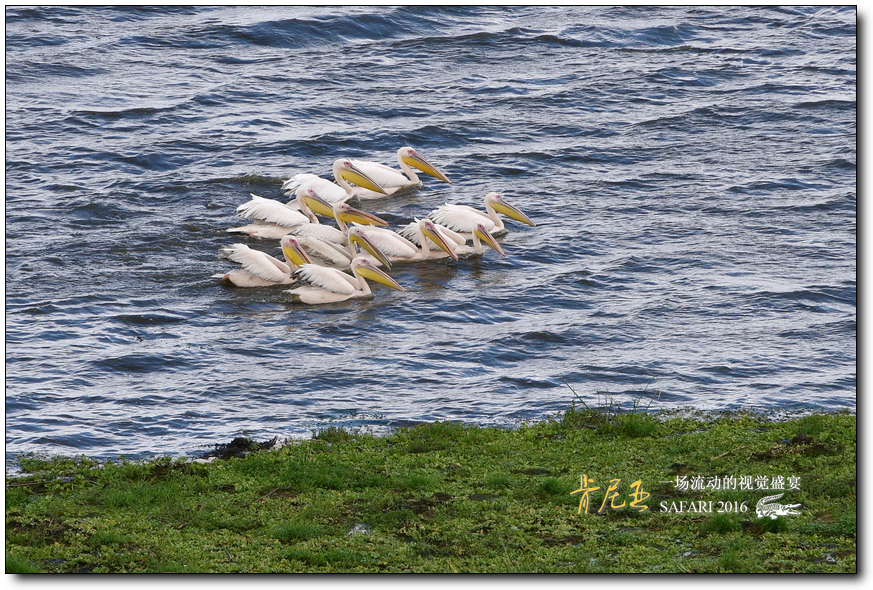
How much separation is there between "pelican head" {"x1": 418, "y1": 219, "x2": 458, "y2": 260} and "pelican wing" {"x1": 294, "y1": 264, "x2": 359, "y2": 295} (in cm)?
156

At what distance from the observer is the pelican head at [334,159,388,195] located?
49.9 ft

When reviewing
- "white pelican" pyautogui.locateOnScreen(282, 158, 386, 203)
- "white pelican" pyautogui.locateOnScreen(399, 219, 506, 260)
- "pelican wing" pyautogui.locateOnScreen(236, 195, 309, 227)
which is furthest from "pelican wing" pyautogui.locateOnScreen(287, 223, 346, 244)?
"white pelican" pyautogui.locateOnScreen(282, 158, 386, 203)

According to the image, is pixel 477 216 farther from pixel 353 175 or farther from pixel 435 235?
pixel 353 175

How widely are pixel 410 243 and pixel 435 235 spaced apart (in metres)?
0.44

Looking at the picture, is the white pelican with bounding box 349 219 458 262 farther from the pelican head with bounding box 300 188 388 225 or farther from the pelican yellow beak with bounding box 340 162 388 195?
the pelican yellow beak with bounding box 340 162 388 195

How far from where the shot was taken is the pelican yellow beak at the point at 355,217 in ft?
45.9

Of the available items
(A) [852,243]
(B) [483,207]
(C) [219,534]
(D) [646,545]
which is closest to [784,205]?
(A) [852,243]

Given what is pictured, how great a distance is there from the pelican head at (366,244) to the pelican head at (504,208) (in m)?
1.84

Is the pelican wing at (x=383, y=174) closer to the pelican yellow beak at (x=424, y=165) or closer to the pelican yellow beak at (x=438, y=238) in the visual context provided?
the pelican yellow beak at (x=424, y=165)

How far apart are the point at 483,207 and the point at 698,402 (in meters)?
6.35

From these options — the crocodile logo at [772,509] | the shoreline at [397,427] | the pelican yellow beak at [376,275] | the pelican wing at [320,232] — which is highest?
the crocodile logo at [772,509]

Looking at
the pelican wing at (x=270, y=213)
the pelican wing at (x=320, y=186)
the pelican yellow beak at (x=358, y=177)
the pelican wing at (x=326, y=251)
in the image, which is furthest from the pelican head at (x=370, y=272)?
the pelican yellow beak at (x=358, y=177)

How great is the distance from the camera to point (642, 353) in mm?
10797

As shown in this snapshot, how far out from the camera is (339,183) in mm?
15453
